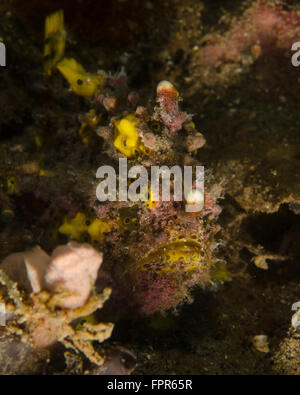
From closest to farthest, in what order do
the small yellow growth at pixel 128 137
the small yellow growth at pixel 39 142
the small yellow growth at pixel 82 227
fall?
the small yellow growth at pixel 128 137, the small yellow growth at pixel 82 227, the small yellow growth at pixel 39 142

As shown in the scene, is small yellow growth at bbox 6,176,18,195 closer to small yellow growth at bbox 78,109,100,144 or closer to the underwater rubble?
the underwater rubble

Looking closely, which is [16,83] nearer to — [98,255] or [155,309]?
[98,255]

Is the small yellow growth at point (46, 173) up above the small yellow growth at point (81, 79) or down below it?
below

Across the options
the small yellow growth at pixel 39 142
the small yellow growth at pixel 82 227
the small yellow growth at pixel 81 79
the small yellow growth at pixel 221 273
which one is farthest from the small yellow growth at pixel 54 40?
the small yellow growth at pixel 221 273

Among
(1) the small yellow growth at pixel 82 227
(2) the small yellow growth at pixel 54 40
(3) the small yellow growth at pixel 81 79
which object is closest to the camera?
(1) the small yellow growth at pixel 82 227

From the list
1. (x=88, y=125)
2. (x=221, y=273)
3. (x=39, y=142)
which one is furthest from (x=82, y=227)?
(x=221, y=273)

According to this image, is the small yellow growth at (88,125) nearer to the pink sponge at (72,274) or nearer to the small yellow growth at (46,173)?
the small yellow growth at (46,173)

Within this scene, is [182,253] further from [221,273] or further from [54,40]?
[54,40]
